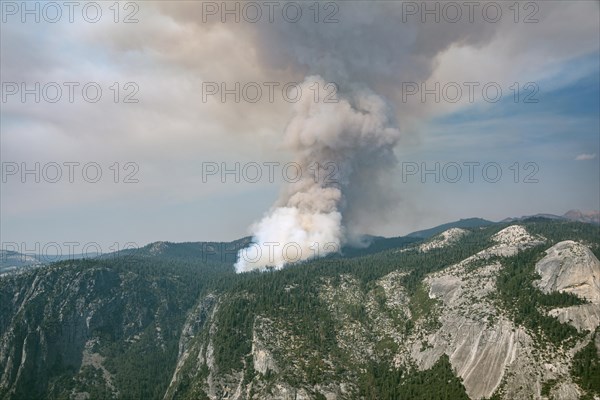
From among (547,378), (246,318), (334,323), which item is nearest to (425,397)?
(547,378)

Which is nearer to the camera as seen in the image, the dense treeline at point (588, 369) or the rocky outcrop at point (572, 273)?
the dense treeline at point (588, 369)

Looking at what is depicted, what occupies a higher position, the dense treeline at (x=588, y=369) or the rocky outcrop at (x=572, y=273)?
the rocky outcrop at (x=572, y=273)

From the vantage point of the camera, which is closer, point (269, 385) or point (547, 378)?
point (547, 378)

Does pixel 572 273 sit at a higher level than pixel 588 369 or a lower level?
higher

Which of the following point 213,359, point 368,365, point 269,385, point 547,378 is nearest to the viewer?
point 547,378

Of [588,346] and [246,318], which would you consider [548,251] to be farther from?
[246,318]

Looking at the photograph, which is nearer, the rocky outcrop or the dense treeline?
the dense treeline

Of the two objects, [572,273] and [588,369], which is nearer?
[588,369]

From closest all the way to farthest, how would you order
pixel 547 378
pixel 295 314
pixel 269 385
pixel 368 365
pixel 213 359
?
pixel 547 378 < pixel 269 385 < pixel 368 365 < pixel 213 359 < pixel 295 314

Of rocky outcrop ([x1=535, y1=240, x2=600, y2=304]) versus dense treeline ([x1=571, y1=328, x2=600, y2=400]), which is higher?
rocky outcrop ([x1=535, y1=240, x2=600, y2=304])

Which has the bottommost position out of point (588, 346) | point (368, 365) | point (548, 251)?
point (368, 365)

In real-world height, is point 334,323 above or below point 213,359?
above
